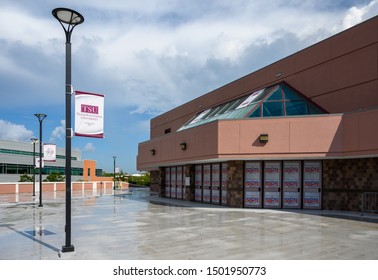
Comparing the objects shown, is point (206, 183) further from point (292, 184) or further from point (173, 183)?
point (292, 184)

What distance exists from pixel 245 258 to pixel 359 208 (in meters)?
11.5

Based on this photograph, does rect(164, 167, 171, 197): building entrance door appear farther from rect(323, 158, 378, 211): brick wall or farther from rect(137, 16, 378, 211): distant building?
rect(323, 158, 378, 211): brick wall

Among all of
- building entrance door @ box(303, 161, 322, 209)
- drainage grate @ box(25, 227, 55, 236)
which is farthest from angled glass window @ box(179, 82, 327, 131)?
drainage grate @ box(25, 227, 55, 236)

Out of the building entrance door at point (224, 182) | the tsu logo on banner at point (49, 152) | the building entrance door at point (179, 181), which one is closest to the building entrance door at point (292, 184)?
the building entrance door at point (224, 182)

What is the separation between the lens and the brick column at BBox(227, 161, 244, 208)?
63.7 ft

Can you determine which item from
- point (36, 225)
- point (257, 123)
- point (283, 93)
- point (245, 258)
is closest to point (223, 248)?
point (245, 258)

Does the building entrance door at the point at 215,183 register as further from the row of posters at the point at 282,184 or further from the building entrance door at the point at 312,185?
the building entrance door at the point at 312,185

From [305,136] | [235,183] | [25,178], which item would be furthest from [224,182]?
[25,178]

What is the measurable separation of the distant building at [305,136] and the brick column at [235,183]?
0.06m

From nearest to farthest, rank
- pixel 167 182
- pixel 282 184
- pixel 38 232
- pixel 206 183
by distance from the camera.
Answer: pixel 38 232 < pixel 282 184 < pixel 206 183 < pixel 167 182

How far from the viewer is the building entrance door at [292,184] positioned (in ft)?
60.7

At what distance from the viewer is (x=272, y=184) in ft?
62.1

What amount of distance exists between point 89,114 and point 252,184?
12.3 metres
